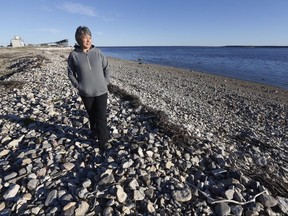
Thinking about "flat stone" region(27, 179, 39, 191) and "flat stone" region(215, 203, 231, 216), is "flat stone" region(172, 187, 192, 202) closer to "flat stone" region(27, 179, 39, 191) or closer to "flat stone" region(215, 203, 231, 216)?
"flat stone" region(215, 203, 231, 216)

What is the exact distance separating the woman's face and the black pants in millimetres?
1155

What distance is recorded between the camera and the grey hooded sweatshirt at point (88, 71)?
465cm

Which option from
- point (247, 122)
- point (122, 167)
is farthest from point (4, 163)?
point (247, 122)

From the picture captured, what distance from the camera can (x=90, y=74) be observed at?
477 centimetres

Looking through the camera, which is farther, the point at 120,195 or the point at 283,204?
the point at 283,204

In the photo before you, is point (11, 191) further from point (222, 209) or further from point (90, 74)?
point (222, 209)

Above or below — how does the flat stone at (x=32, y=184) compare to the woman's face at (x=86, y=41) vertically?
below

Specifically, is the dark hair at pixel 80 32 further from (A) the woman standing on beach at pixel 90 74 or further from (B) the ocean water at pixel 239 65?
(B) the ocean water at pixel 239 65

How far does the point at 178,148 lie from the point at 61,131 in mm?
3495

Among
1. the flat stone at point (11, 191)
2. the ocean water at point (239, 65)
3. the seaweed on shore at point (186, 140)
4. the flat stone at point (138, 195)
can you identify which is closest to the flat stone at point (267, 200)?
the seaweed on shore at point (186, 140)

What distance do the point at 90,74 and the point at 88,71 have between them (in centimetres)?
8

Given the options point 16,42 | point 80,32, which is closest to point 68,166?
point 80,32

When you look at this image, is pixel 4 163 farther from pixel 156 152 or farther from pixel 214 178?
pixel 214 178

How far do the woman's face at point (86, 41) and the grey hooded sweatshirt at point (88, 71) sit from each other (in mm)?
98
